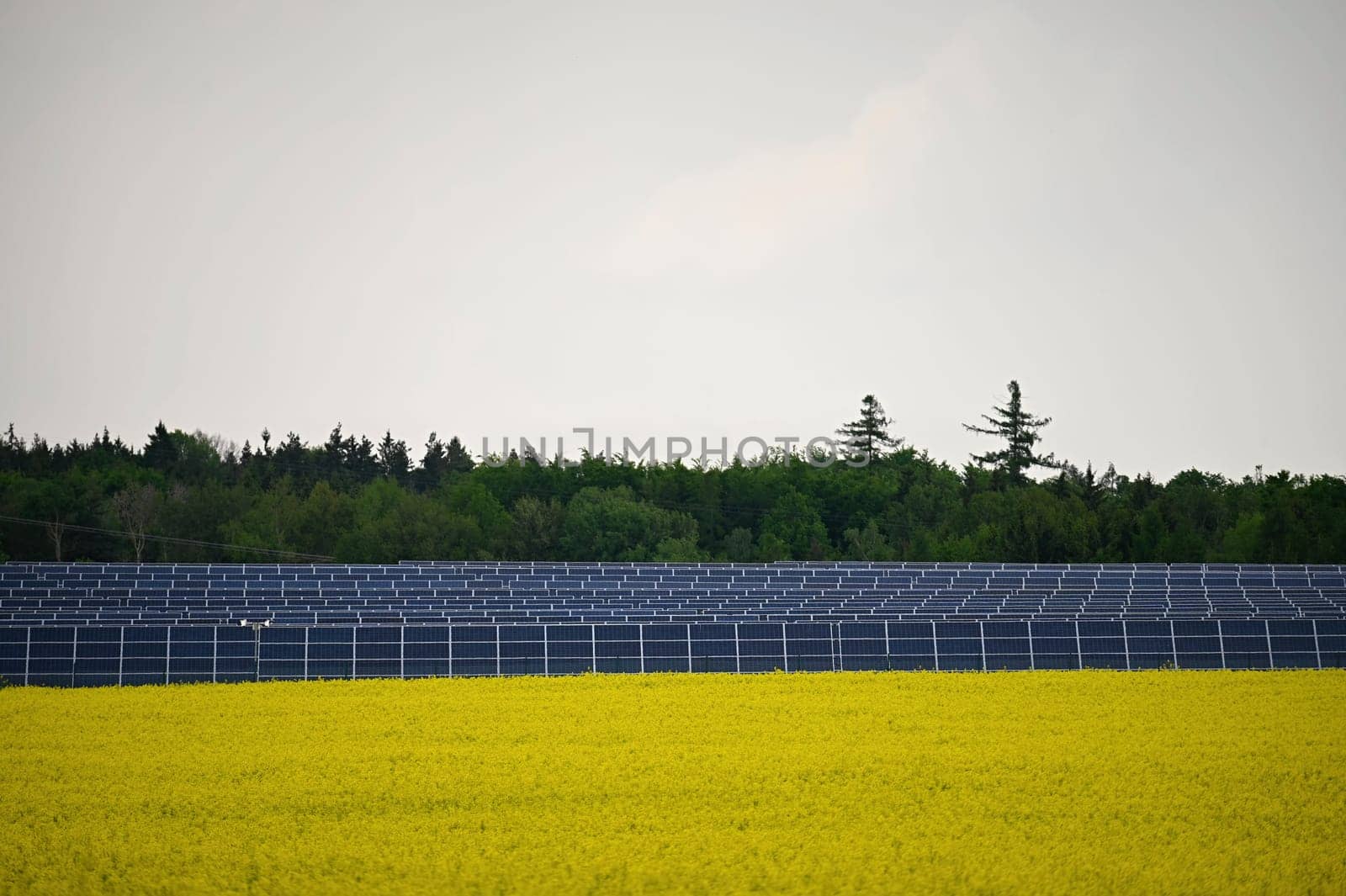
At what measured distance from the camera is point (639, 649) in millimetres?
28547

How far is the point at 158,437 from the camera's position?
106000 millimetres

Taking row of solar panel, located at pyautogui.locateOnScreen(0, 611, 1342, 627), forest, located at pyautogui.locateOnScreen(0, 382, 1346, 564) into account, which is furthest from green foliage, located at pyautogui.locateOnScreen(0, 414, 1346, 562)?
row of solar panel, located at pyautogui.locateOnScreen(0, 611, 1342, 627)

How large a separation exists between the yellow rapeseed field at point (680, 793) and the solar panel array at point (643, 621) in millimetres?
3594

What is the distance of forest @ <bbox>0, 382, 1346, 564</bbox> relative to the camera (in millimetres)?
82625

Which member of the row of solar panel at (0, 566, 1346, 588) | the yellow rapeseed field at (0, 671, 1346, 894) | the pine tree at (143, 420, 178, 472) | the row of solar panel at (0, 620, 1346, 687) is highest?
the pine tree at (143, 420, 178, 472)

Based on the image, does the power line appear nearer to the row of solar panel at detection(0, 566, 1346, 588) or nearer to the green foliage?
the green foliage

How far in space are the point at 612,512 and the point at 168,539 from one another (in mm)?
29874

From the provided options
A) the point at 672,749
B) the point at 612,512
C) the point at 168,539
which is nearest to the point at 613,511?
the point at 612,512

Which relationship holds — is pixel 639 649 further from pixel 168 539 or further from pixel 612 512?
pixel 168 539

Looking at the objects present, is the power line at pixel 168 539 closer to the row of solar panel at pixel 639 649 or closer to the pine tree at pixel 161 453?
the pine tree at pixel 161 453

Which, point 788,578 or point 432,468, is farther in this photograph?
point 432,468

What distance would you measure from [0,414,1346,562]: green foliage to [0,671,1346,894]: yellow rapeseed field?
5347 cm

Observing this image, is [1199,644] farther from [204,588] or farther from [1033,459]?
[1033,459]

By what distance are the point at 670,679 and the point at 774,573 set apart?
75.8 feet
